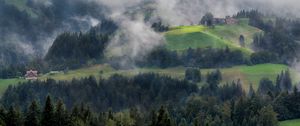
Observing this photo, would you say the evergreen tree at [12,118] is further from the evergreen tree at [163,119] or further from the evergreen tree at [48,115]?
the evergreen tree at [163,119]

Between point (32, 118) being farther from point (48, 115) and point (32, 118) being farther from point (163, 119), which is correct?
point (163, 119)

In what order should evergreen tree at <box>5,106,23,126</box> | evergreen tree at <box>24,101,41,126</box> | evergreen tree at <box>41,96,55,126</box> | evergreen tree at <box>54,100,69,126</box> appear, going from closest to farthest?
evergreen tree at <box>5,106,23,126</box> < evergreen tree at <box>41,96,55,126</box> < evergreen tree at <box>24,101,41,126</box> < evergreen tree at <box>54,100,69,126</box>

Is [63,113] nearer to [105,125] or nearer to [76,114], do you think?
[76,114]

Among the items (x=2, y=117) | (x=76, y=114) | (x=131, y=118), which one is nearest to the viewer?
(x=2, y=117)

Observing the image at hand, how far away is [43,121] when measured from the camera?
5586 inches

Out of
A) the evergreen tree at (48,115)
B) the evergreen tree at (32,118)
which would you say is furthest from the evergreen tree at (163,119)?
the evergreen tree at (32,118)

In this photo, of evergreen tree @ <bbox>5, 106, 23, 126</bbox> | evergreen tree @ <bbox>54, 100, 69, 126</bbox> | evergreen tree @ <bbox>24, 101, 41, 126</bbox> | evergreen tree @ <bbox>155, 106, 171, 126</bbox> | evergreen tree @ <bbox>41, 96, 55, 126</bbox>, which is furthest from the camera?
evergreen tree @ <bbox>155, 106, 171, 126</bbox>

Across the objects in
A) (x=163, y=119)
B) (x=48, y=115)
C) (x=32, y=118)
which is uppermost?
(x=48, y=115)

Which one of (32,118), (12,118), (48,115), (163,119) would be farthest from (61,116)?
(163,119)

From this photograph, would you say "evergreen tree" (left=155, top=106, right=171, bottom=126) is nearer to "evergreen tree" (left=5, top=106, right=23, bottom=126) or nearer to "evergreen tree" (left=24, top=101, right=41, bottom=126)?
"evergreen tree" (left=24, top=101, right=41, bottom=126)

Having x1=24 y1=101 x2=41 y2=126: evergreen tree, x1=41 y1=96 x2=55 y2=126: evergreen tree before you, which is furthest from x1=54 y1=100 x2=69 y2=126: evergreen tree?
x1=24 y1=101 x2=41 y2=126: evergreen tree

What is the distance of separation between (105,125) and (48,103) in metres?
43.6

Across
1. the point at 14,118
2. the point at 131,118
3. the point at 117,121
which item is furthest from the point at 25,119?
the point at 131,118

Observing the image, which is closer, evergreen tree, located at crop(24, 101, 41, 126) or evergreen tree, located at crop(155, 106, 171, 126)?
evergreen tree, located at crop(24, 101, 41, 126)
